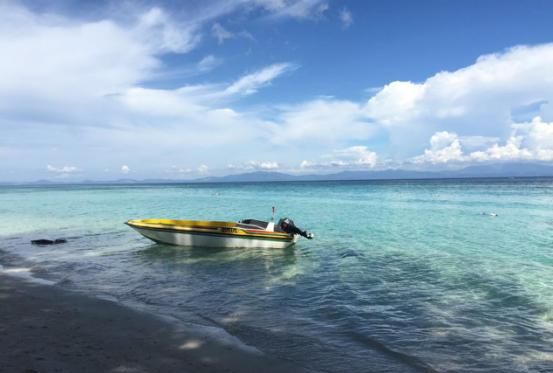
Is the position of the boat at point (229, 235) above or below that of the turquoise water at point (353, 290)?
above

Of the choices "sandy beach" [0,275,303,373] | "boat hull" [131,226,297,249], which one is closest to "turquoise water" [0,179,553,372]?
"boat hull" [131,226,297,249]

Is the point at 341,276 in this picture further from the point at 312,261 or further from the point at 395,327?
the point at 395,327

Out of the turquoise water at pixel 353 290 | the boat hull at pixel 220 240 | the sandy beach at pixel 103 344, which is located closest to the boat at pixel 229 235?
the boat hull at pixel 220 240

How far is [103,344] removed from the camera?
8.55 meters

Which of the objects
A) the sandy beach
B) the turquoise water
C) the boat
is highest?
the boat

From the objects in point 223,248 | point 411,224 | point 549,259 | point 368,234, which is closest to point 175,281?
point 223,248

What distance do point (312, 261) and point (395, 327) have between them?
29.0 feet

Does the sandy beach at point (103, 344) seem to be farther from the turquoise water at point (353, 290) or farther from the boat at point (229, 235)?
the boat at point (229, 235)

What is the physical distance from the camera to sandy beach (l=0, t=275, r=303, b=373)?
755 centimetres

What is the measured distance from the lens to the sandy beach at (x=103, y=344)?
297 inches

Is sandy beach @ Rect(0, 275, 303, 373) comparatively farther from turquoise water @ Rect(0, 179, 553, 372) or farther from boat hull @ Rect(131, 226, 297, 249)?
boat hull @ Rect(131, 226, 297, 249)

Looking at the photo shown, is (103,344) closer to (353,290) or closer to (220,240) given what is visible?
(353,290)

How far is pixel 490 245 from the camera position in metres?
23.4

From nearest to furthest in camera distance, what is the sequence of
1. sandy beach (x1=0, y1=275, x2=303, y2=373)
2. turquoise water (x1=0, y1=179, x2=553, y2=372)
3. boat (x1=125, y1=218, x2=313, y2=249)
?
sandy beach (x1=0, y1=275, x2=303, y2=373), turquoise water (x1=0, y1=179, x2=553, y2=372), boat (x1=125, y1=218, x2=313, y2=249)
